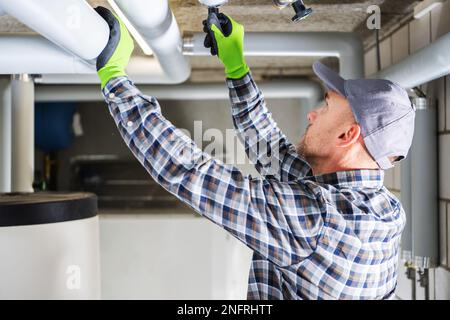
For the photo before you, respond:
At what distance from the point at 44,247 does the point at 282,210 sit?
69 centimetres

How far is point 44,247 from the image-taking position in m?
1.28

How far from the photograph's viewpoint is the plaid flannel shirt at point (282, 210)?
0.93 m

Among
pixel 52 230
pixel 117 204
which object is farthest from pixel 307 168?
pixel 117 204

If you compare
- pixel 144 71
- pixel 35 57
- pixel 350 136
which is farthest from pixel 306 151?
pixel 144 71

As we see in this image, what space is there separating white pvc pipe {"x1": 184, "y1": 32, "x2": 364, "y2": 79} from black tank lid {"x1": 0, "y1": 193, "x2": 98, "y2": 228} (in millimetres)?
596

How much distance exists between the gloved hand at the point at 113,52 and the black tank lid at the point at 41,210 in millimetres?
447

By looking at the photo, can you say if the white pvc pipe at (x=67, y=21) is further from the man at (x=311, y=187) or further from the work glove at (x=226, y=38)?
the work glove at (x=226, y=38)

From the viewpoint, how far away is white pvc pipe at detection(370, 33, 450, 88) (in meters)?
1.16

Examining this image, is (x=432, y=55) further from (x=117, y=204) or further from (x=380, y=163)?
(x=117, y=204)

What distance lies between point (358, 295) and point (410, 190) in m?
0.64

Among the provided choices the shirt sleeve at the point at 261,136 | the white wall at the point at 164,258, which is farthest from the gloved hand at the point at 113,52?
the white wall at the point at 164,258

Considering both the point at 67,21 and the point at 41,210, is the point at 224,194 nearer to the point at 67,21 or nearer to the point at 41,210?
the point at 67,21

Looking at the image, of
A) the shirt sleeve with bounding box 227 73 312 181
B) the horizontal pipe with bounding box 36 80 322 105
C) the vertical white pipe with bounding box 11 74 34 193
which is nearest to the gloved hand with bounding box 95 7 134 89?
the shirt sleeve with bounding box 227 73 312 181

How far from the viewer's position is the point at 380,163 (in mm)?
1104
